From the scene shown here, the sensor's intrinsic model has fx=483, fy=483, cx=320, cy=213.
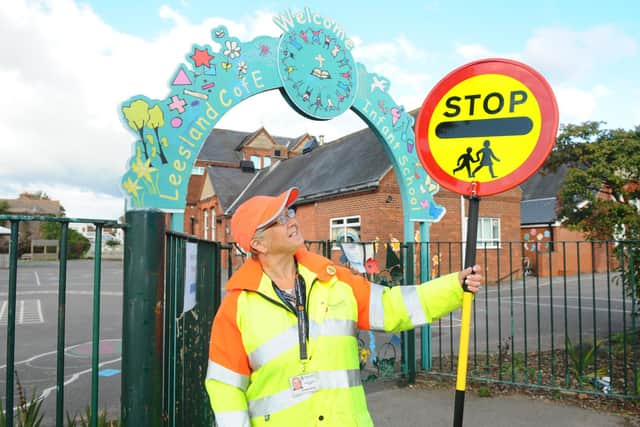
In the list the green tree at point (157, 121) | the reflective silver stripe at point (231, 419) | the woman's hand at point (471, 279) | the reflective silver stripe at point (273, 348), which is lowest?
the reflective silver stripe at point (231, 419)

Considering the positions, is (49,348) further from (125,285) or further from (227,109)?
(125,285)

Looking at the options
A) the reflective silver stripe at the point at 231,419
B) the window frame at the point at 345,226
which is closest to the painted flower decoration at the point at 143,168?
the reflective silver stripe at the point at 231,419

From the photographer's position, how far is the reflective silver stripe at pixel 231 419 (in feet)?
6.17

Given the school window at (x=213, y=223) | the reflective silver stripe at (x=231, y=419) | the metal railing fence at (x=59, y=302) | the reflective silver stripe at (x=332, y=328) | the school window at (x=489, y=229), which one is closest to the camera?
the metal railing fence at (x=59, y=302)

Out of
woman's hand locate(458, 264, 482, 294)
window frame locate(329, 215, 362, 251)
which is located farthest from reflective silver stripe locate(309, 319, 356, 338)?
window frame locate(329, 215, 362, 251)

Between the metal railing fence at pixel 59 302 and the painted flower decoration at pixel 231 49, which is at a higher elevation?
the painted flower decoration at pixel 231 49

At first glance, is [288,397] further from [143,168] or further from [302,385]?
[143,168]

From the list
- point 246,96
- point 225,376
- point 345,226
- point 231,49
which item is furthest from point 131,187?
point 345,226

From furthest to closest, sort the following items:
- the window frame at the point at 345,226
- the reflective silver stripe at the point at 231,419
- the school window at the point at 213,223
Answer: the school window at the point at 213,223 → the window frame at the point at 345,226 → the reflective silver stripe at the point at 231,419

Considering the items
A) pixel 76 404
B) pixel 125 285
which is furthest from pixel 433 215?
pixel 125 285

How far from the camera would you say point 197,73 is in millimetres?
4672

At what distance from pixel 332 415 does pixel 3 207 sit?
69.7 m

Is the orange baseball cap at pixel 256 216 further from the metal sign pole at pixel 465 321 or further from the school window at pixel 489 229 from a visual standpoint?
the school window at pixel 489 229

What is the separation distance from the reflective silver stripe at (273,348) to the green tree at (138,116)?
2962mm
